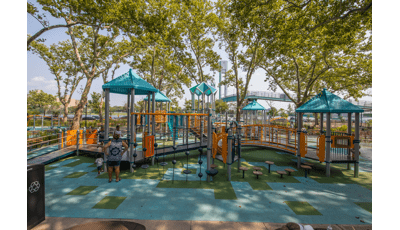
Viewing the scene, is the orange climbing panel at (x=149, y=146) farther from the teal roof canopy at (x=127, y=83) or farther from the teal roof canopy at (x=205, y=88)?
the teal roof canopy at (x=205, y=88)

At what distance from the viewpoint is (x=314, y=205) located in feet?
16.4

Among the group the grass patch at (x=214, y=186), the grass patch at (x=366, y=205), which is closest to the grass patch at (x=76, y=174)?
the grass patch at (x=214, y=186)

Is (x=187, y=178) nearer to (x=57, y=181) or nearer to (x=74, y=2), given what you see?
(x=57, y=181)

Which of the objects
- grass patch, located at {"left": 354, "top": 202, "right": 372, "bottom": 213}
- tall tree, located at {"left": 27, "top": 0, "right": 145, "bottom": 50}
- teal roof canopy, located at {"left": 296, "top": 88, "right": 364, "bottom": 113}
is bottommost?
grass patch, located at {"left": 354, "top": 202, "right": 372, "bottom": 213}

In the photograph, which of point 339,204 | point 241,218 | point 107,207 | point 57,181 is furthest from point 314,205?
point 57,181

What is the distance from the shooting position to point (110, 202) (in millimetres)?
4973

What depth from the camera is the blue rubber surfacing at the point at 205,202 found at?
4.34 m

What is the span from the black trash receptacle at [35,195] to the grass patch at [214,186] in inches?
125

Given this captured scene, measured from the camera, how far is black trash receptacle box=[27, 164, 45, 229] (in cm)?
373

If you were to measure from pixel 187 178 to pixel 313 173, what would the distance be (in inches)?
237

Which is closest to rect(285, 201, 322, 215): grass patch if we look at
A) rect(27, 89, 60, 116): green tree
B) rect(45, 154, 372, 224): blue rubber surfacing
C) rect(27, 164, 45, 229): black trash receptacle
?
rect(45, 154, 372, 224): blue rubber surfacing

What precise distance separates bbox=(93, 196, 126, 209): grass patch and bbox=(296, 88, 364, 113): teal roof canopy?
8843 mm

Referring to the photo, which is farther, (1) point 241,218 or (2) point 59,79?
(2) point 59,79

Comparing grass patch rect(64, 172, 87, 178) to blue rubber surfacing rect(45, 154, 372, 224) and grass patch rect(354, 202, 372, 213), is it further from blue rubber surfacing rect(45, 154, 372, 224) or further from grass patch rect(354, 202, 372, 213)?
grass patch rect(354, 202, 372, 213)
